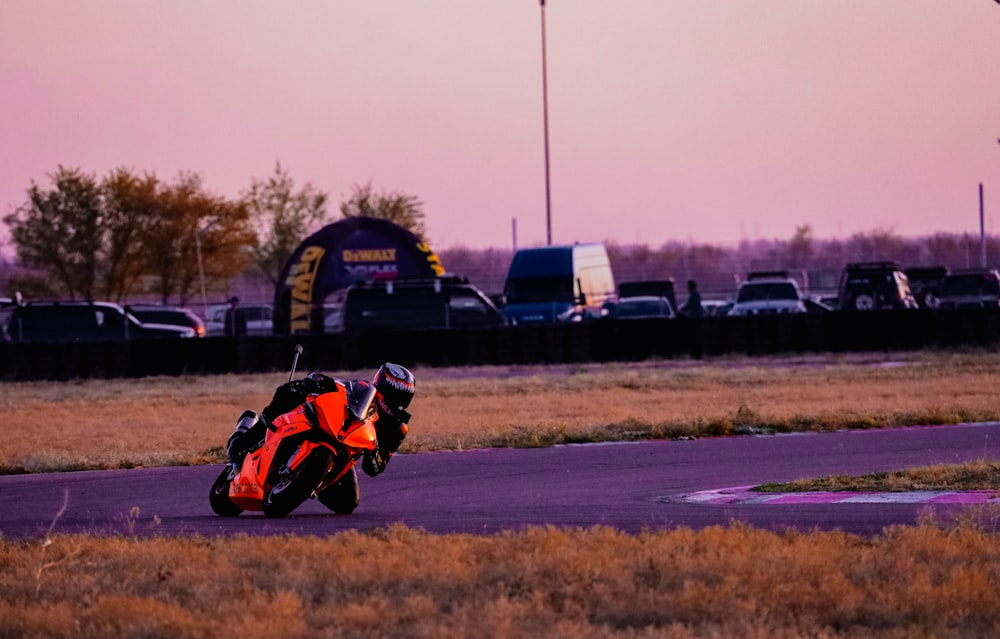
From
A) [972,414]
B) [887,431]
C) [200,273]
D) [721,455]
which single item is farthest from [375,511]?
[200,273]

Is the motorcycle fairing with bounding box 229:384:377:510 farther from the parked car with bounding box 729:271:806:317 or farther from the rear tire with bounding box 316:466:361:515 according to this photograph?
the parked car with bounding box 729:271:806:317

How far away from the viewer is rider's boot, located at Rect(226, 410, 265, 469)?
1048 cm

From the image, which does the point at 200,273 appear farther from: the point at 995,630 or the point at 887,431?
the point at 995,630

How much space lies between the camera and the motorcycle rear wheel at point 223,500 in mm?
10781

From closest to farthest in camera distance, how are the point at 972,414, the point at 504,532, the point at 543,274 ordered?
the point at 504,532 < the point at 972,414 < the point at 543,274

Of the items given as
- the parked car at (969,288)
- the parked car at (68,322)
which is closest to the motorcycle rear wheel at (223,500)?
the parked car at (68,322)

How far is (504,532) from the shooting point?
8.75m

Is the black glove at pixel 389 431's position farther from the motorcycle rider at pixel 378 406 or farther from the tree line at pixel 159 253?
the tree line at pixel 159 253

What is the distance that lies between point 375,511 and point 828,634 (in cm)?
553

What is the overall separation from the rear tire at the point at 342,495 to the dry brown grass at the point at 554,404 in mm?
4698

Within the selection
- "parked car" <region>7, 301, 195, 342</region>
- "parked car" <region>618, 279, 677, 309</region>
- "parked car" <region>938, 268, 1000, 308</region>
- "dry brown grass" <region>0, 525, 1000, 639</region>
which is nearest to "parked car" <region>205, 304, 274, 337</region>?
"parked car" <region>7, 301, 195, 342</region>

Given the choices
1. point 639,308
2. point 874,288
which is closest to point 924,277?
point 874,288

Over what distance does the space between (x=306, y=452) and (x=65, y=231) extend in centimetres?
5266

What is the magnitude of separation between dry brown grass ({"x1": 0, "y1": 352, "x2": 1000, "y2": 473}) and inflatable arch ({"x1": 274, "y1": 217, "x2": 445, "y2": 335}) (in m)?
8.73
